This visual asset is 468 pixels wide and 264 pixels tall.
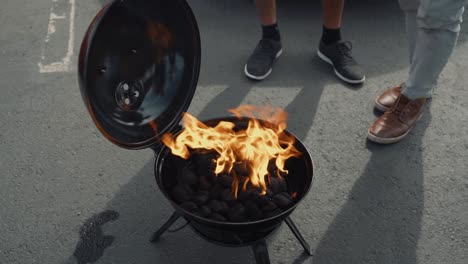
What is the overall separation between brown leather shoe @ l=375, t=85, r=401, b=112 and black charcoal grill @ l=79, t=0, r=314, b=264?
141 centimetres

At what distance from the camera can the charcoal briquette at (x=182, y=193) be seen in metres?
1.99

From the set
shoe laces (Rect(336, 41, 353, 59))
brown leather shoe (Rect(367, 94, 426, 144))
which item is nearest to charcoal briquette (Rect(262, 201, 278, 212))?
brown leather shoe (Rect(367, 94, 426, 144))

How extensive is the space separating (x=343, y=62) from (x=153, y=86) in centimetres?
201

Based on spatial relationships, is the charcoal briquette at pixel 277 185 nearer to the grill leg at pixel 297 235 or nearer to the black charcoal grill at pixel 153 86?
the black charcoal grill at pixel 153 86

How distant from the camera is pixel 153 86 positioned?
6.83 ft

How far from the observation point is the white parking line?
12.7 ft

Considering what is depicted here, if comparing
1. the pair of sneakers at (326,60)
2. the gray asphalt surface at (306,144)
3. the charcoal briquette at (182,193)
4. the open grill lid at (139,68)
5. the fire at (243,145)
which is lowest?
the gray asphalt surface at (306,144)

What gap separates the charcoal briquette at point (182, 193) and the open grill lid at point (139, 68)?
240mm

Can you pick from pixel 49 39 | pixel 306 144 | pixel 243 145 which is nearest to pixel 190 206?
pixel 243 145

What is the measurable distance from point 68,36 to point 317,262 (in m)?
3.29

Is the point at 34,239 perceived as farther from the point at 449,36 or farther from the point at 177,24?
the point at 449,36

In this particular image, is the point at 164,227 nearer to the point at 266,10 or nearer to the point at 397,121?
the point at 397,121

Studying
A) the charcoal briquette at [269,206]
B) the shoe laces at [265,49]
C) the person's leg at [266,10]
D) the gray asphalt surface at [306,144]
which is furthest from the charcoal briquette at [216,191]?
the person's leg at [266,10]

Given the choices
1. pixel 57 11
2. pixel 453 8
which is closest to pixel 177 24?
pixel 453 8
